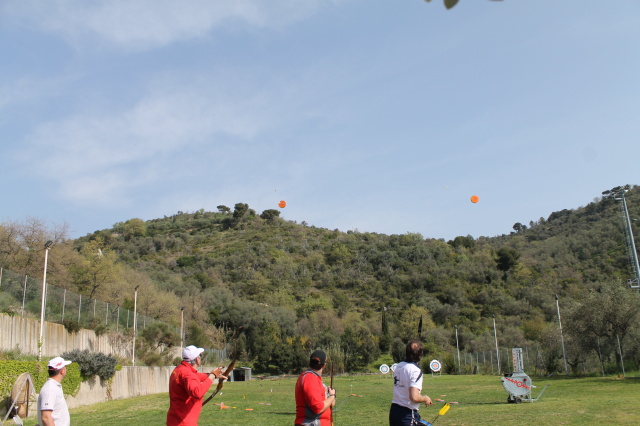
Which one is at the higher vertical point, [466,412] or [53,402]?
[53,402]

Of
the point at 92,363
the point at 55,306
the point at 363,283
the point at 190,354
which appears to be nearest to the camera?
the point at 190,354

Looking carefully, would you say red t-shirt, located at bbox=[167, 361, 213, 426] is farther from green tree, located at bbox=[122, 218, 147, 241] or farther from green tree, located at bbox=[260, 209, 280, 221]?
green tree, located at bbox=[260, 209, 280, 221]

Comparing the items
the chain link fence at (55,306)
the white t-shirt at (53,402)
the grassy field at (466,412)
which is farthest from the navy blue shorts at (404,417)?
the chain link fence at (55,306)

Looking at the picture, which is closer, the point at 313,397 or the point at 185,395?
the point at 313,397

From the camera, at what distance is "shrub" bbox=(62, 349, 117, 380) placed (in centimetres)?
2394

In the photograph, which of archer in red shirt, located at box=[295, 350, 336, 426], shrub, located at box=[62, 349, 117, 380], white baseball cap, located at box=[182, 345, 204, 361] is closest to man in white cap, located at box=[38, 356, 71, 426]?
white baseball cap, located at box=[182, 345, 204, 361]

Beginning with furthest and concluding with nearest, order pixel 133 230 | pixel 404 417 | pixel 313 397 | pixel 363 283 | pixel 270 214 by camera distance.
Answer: pixel 270 214
pixel 133 230
pixel 363 283
pixel 404 417
pixel 313 397

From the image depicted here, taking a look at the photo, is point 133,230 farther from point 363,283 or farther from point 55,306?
point 55,306

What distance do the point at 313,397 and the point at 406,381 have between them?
1.09m

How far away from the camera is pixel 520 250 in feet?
332

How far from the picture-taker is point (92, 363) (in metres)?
24.4

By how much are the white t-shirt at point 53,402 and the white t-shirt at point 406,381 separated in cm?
402

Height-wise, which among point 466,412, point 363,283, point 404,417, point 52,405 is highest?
point 363,283

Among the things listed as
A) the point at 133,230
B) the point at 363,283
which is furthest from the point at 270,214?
the point at 363,283
